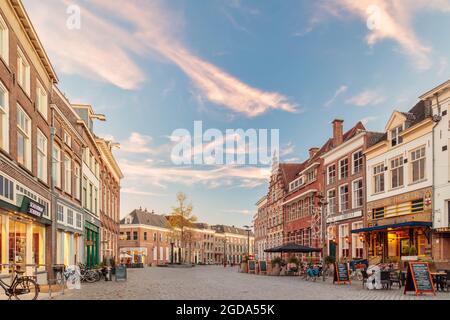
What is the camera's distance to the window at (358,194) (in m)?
39.8

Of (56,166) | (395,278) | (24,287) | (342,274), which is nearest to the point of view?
(24,287)

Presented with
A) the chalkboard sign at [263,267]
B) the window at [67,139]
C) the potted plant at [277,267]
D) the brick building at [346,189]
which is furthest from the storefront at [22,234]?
the brick building at [346,189]

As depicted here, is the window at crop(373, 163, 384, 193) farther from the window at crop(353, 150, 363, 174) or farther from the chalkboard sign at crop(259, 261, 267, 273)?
the chalkboard sign at crop(259, 261, 267, 273)

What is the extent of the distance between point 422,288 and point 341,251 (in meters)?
24.5

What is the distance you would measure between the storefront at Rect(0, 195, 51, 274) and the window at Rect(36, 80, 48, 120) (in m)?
5.22

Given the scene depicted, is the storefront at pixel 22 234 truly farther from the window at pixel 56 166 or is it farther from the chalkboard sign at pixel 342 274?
the chalkboard sign at pixel 342 274

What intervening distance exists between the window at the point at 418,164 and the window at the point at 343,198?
36.4 ft

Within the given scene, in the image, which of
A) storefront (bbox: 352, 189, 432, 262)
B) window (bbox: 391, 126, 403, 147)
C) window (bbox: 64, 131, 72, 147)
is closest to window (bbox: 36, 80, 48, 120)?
window (bbox: 64, 131, 72, 147)

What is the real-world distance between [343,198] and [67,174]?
22781 mm

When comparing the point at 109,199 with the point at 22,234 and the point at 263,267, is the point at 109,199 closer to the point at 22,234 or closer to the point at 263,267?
the point at 263,267

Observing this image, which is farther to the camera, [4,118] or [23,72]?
[23,72]

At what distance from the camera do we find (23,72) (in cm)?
2214

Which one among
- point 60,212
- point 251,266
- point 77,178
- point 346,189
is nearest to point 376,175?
point 346,189

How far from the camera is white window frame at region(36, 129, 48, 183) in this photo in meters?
24.3
